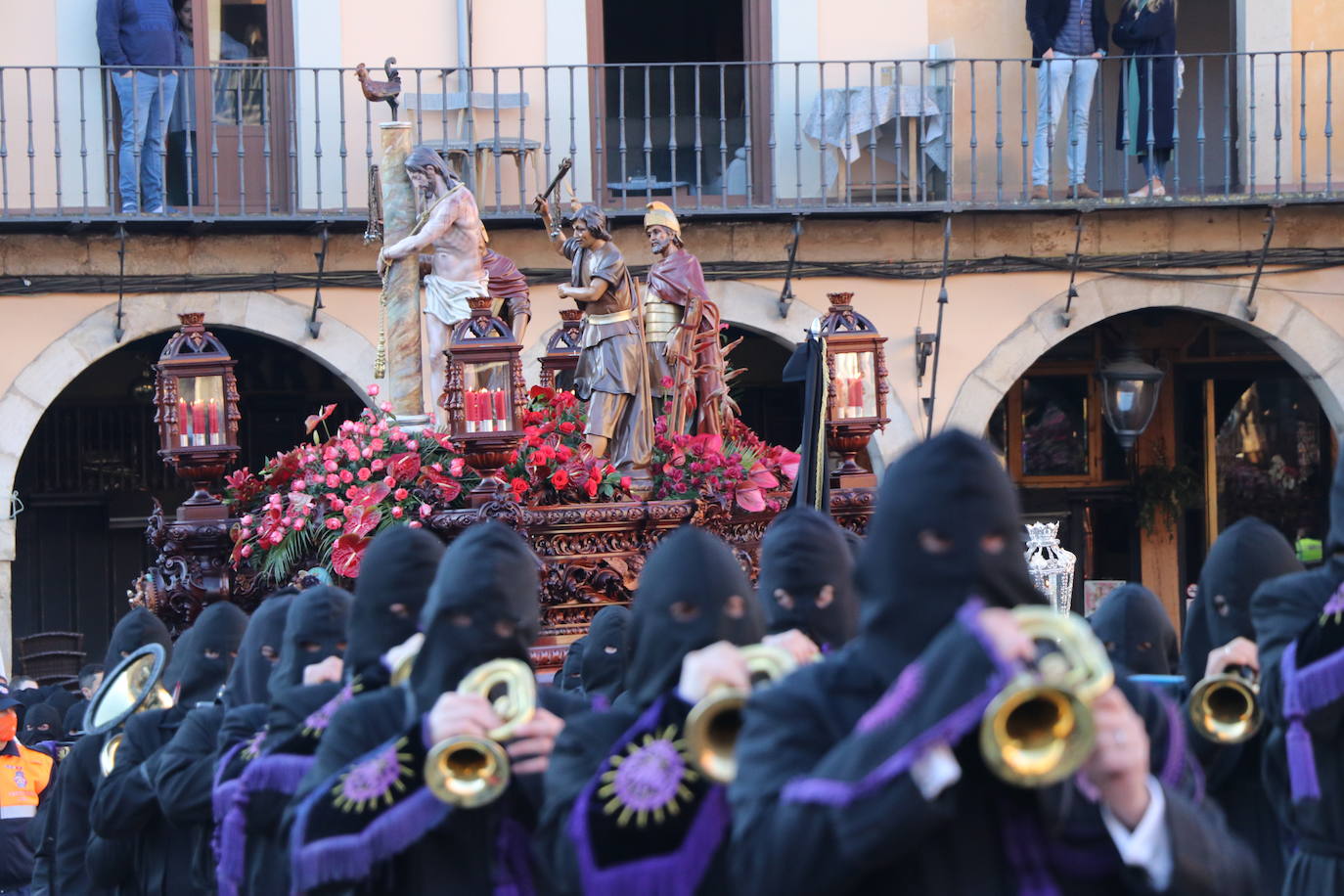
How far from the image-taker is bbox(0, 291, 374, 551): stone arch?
16.3m

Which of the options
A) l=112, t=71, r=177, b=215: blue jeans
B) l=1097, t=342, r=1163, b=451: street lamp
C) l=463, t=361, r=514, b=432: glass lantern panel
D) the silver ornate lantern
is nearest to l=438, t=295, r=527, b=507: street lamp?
Answer: l=463, t=361, r=514, b=432: glass lantern panel

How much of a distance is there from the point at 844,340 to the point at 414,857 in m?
8.20

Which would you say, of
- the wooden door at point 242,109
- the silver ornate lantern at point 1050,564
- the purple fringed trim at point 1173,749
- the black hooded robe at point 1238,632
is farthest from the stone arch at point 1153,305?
the purple fringed trim at point 1173,749

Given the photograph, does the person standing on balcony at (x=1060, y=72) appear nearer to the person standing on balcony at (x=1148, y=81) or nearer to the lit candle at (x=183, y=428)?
the person standing on balcony at (x=1148, y=81)

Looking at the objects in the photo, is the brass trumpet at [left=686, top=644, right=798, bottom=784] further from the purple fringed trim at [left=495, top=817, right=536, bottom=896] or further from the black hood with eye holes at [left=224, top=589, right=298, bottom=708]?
the black hood with eye holes at [left=224, top=589, right=298, bottom=708]

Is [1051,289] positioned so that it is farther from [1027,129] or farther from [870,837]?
[870,837]

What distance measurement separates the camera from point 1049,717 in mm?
A: 3031

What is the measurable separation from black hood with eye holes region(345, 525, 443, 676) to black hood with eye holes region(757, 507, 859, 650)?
33.7 inches

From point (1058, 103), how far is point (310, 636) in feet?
40.3

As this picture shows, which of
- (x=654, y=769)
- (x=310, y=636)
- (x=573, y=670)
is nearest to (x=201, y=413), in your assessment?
(x=573, y=670)

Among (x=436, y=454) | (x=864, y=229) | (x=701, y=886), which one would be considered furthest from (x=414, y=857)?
(x=864, y=229)

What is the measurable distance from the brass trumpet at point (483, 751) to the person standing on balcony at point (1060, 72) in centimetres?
1342

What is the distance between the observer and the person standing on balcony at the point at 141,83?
1631cm

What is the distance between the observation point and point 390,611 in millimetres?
5328
